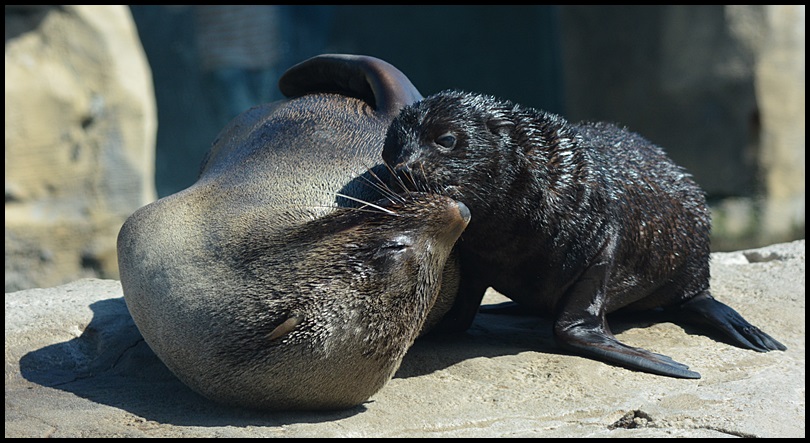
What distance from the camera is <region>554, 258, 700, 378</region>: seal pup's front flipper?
376 centimetres

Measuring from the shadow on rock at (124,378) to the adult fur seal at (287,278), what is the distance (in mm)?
64

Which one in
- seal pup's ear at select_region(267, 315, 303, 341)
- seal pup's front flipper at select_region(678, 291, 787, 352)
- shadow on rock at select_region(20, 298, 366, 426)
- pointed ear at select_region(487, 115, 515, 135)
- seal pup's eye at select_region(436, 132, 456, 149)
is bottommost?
shadow on rock at select_region(20, 298, 366, 426)

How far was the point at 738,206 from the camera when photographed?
970cm

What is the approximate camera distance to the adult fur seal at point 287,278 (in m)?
3.05

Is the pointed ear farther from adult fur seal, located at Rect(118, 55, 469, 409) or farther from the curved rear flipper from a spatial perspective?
the curved rear flipper

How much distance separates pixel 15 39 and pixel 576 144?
5.56 metres

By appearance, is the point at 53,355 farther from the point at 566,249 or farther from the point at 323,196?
the point at 566,249

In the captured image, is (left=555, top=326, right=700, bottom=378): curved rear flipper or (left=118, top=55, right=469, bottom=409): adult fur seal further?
(left=555, top=326, right=700, bottom=378): curved rear flipper

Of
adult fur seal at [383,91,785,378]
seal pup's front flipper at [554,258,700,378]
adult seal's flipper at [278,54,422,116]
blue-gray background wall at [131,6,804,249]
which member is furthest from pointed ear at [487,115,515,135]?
blue-gray background wall at [131,6,804,249]

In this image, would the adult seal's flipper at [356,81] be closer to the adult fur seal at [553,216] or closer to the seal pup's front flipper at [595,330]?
the adult fur seal at [553,216]

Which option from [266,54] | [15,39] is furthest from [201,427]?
[266,54]

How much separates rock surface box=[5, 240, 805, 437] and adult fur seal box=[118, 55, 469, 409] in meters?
0.16

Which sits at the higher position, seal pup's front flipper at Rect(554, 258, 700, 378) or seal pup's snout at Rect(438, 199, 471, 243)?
seal pup's snout at Rect(438, 199, 471, 243)

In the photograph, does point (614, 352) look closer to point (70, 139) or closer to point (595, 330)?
point (595, 330)
